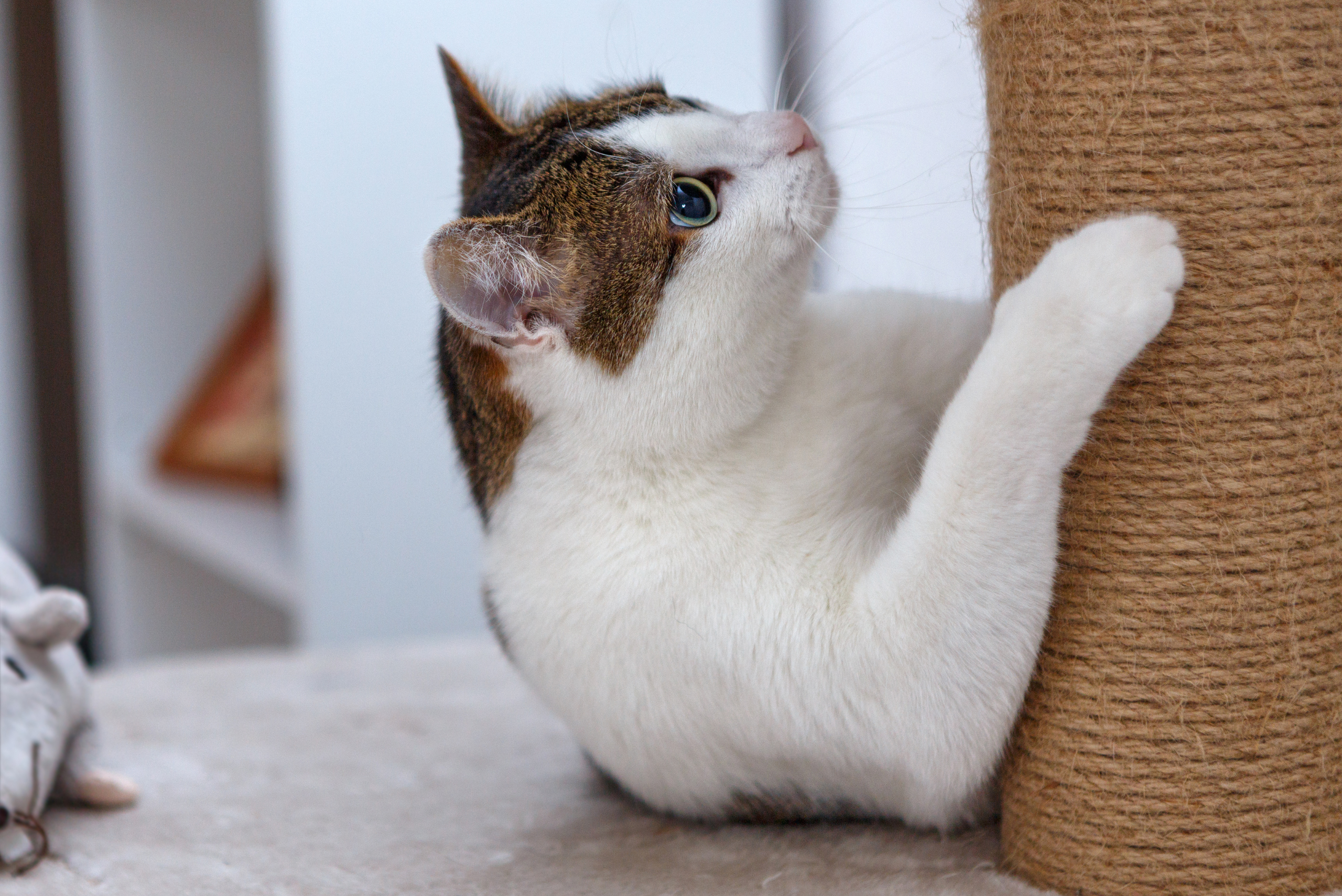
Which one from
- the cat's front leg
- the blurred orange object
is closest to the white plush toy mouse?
the cat's front leg

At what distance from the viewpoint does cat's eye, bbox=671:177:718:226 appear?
2.95 ft

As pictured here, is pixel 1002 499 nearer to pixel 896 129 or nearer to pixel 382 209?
pixel 896 129

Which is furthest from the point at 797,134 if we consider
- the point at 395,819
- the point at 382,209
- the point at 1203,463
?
the point at 382,209

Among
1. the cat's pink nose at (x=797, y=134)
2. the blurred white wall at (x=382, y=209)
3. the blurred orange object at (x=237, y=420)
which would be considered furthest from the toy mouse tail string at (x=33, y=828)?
the blurred orange object at (x=237, y=420)

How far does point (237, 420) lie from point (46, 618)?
5.00 ft

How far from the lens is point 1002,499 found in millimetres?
732

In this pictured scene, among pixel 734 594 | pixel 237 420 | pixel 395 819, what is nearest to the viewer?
pixel 734 594

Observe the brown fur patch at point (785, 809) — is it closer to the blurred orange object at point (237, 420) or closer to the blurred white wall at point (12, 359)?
the blurred orange object at point (237, 420)

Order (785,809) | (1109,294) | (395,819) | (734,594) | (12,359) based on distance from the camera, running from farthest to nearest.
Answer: (12,359) < (395,819) < (785,809) < (734,594) < (1109,294)

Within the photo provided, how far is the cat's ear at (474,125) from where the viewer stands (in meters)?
1.07

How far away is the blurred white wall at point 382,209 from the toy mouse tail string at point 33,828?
101 centimetres

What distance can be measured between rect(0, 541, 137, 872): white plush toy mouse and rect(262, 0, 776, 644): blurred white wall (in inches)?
32.5

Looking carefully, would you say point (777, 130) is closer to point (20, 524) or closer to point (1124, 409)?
point (1124, 409)

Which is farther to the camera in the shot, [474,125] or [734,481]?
[474,125]
